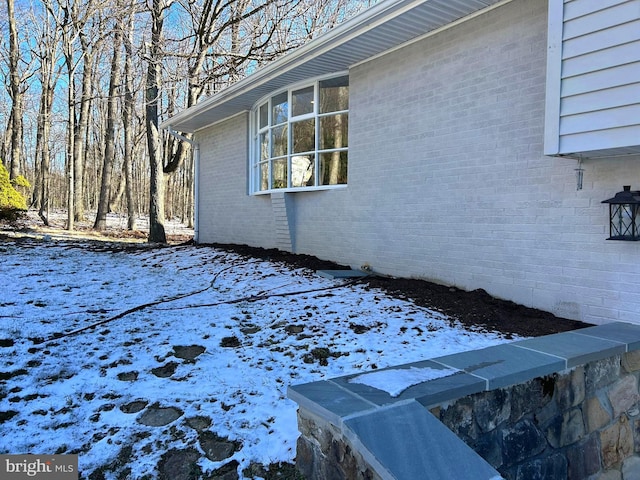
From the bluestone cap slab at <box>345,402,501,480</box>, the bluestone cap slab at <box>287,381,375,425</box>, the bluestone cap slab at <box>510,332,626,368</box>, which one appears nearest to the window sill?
the bluestone cap slab at <box>510,332,626,368</box>

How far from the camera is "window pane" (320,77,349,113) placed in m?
6.63

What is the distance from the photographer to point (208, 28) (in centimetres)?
1116

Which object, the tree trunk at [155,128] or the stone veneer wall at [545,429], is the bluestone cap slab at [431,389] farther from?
the tree trunk at [155,128]

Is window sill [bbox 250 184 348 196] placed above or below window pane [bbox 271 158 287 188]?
below

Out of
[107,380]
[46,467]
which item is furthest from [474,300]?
[46,467]

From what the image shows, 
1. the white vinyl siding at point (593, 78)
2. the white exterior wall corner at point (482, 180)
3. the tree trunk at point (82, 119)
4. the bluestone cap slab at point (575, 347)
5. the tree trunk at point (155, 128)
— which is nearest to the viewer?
the bluestone cap slab at point (575, 347)

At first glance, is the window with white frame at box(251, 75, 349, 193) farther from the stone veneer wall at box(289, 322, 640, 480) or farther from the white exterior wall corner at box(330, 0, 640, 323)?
the stone veneer wall at box(289, 322, 640, 480)

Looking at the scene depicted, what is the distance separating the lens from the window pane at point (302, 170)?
695cm

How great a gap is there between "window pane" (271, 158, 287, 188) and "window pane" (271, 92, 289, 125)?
27.9 inches

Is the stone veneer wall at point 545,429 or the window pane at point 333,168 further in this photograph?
the window pane at point 333,168

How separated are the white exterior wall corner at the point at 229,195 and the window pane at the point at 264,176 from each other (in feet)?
0.98

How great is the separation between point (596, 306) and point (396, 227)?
98.3 inches

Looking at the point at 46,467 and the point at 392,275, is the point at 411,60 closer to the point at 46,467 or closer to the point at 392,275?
the point at 392,275

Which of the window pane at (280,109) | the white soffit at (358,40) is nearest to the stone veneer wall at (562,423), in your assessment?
the white soffit at (358,40)
